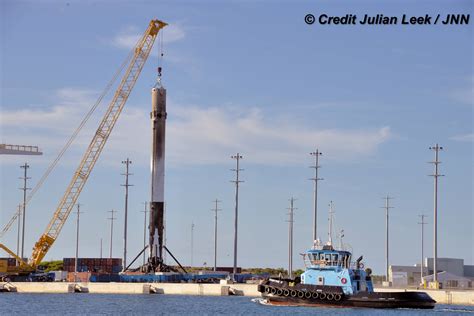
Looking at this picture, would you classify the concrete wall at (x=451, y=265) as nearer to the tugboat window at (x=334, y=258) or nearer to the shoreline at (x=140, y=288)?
the shoreline at (x=140, y=288)

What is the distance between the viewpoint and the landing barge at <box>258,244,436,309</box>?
91.8 meters

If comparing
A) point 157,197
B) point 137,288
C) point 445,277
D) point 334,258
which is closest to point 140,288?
point 137,288

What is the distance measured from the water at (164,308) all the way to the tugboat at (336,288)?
30.9 inches

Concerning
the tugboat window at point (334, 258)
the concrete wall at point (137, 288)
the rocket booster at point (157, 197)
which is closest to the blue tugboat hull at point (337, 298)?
the tugboat window at point (334, 258)

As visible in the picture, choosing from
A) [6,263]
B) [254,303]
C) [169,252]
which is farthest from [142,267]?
[254,303]

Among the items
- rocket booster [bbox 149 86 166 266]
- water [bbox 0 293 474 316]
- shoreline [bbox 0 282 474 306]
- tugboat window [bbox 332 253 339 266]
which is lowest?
water [bbox 0 293 474 316]

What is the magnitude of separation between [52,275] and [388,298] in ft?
253

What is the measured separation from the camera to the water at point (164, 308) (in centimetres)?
8869

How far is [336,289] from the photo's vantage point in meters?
93.9

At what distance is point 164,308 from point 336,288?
15.1m

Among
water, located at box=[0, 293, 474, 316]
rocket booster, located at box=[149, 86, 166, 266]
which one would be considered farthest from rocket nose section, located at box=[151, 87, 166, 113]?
water, located at box=[0, 293, 474, 316]

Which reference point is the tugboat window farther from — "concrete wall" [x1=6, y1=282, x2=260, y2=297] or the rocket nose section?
the rocket nose section

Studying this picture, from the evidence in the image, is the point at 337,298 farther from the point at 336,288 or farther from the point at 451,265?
→ the point at 451,265

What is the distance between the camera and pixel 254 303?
10469 centimetres
